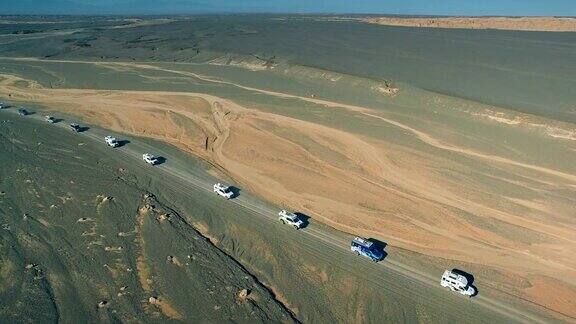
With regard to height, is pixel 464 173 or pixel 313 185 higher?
Result: pixel 464 173

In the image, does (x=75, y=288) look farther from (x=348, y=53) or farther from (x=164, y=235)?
(x=348, y=53)

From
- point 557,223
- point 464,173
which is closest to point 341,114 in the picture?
point 464,173

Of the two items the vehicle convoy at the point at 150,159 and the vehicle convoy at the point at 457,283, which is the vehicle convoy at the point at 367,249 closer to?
the vehicle convoy at the point at 457,283

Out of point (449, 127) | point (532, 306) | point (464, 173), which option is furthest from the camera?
point (449, 127)

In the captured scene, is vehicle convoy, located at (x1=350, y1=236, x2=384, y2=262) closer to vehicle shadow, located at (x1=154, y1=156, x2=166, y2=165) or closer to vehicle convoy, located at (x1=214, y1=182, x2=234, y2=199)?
vehicle convoy, located at (x1=214, y1=182, x2=234, y2=199)

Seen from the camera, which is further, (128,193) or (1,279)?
(128,193)

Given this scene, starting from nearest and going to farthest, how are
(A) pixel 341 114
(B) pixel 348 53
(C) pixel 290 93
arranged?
(A) pixel 341 114, (C) pixel 290 93, (B) pixel 348 53
